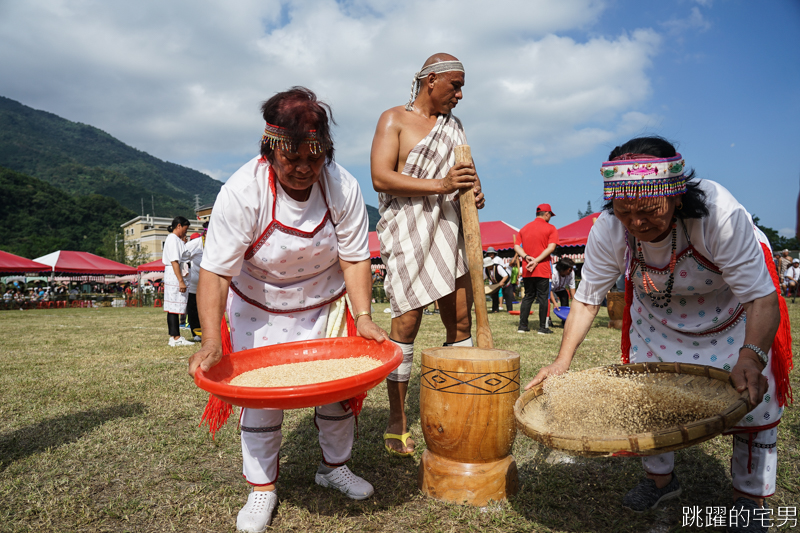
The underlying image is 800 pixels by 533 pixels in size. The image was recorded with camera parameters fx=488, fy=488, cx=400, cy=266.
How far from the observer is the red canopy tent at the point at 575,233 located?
14382 millimetres

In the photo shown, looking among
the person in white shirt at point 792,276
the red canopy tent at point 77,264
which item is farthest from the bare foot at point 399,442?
the red canopy tent at point 77,264

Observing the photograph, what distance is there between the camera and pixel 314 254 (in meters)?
1.93

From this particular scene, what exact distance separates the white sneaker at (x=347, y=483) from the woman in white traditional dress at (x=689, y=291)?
845mm

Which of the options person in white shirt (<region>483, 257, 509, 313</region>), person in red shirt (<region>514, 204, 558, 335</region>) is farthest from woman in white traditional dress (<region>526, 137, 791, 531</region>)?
person in white shirt (<region>483, 257, 509, 313</region>)

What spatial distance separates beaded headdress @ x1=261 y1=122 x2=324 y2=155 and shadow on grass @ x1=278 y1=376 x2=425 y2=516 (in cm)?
135

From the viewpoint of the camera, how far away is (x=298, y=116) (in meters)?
1.64

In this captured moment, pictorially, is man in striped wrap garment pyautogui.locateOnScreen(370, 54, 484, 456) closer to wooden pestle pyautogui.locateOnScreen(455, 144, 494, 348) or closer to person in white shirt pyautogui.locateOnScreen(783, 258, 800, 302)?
wooden pestle pyautogui.locateOnScreen(455, 144, 494, 348)

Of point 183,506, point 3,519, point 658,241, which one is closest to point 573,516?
point 658,241

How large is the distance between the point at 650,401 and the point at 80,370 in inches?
198

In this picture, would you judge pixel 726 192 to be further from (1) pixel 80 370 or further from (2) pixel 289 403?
(1) pixel 80 370

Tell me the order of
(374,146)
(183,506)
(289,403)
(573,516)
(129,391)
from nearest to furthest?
1. (289,403)
2. (573,516)
3. (183,506)
4. (374,146)
5. (129,391)

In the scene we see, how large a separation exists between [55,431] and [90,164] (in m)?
184

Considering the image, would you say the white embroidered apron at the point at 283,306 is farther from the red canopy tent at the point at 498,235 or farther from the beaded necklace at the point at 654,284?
the red canopy tent at the point at 498,235

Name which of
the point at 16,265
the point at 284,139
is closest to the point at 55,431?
the point at 284,139
